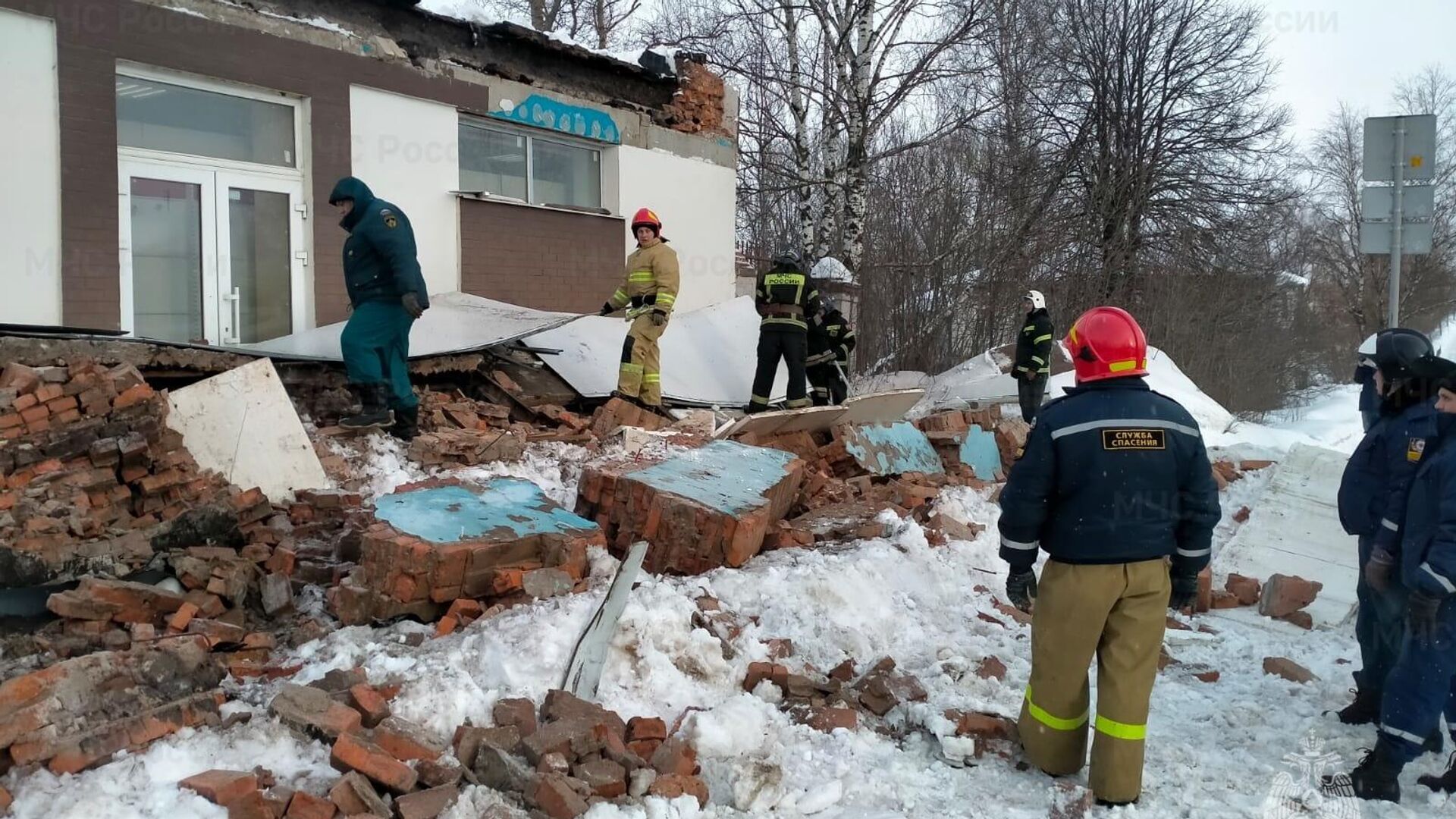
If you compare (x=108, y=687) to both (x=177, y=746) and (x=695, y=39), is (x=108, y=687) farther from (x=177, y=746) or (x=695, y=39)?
(x=695, y=39)

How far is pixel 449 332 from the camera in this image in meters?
7.94

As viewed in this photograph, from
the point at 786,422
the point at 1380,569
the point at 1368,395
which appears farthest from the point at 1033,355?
the point at 1380,569

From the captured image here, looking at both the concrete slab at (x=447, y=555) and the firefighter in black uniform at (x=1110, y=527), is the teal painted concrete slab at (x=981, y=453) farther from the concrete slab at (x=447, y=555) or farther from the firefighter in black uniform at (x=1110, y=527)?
the firefighter in black uniform at (x=1110, y=527)

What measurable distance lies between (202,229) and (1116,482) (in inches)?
288

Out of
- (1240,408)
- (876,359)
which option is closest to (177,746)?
(876,359)

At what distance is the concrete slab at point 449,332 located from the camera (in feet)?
23.9

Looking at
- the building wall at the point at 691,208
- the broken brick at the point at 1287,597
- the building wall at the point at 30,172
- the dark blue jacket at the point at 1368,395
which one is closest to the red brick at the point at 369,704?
the dark blue jacket at the point at 1368,395

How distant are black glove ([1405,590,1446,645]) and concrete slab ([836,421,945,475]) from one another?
416cm

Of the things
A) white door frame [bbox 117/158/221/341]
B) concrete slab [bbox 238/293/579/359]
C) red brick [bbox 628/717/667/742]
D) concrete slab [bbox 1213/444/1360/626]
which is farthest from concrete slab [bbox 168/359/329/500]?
concrete slab [bbox 1213/444/1360/626]

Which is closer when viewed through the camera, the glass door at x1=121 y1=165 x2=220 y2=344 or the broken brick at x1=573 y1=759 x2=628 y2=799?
the broken brick at x1=573 y1=759 x2=628 y2=799

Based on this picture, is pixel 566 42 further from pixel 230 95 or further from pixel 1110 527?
pixel 1110 527

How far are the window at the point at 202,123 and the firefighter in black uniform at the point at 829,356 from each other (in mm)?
5115

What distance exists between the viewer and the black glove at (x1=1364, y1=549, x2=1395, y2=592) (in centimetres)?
377

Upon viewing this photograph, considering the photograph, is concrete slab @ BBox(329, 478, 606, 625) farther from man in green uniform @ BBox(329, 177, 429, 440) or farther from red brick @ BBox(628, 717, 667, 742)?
man in green uniform @ BBox(329, 177, 429, 440)
